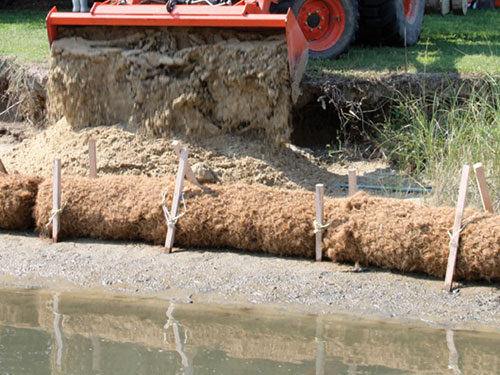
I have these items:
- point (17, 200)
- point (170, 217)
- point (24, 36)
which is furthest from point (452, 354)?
point (24, 36)

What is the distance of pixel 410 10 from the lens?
11555 millimetres

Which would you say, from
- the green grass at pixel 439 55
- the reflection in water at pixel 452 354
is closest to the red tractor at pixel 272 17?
the green grass at pixel 439 55

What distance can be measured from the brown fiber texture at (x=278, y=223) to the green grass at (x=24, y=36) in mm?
3475

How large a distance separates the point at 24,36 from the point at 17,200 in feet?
17.7

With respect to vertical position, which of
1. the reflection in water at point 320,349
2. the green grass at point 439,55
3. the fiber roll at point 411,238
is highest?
the green grass at point 439,55

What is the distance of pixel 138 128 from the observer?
7.60 metres

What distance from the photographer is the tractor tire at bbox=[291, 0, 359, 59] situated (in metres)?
Result: 9.12

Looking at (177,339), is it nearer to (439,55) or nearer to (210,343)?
(210,343)

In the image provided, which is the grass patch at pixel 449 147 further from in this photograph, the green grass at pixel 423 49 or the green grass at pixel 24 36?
the green grass at pixel 24 36

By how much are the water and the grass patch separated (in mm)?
1826

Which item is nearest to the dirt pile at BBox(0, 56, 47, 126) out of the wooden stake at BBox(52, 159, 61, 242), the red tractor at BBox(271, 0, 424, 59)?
the wooden stake at BBox(52, 159, 61, 242)

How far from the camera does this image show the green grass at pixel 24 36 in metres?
9.77

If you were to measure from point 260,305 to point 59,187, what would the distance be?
220 centimetres

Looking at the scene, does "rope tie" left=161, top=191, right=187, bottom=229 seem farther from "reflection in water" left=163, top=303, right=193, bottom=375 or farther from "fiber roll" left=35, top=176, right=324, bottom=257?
"reflection in water" left=163, top=303, right=193, bottom=375
